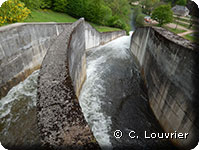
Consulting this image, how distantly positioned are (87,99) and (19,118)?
339cm

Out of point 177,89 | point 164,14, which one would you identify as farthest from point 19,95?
point 164,14

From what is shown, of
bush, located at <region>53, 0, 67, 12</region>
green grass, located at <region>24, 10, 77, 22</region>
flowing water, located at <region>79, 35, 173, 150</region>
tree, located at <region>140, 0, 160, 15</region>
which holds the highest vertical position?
tree, located at <region>140, 0, 160, 15</region>

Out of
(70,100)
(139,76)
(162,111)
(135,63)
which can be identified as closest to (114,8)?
(135,63)

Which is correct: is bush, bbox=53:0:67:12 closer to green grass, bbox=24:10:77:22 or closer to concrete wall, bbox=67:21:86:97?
green grass, bbox=24:10:77:22

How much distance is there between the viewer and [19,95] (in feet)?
23.8

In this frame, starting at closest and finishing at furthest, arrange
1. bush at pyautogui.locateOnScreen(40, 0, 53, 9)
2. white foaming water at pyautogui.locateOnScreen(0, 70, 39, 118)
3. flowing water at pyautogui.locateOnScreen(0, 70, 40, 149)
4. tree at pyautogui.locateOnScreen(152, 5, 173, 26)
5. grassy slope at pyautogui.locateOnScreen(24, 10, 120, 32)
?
flowing water at pyautogui.locateOnScreen(0, 70, 40, 149) → white foaming water at pyautogui.locateOnScreen(0, 70, 39, 118) → grassy slope at pyautogui.locateOnScreen(24, 10, 120, 32) → bush at pyautogui.locateOnScreen(40, 0, 53, 9) → tree at pyautogui.locateOnScreen(152, 5, 173, 26)

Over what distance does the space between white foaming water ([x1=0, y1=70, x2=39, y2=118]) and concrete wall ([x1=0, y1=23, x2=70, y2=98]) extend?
270 mm

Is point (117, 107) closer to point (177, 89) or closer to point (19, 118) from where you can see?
point (177, 89)

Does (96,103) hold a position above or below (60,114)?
below

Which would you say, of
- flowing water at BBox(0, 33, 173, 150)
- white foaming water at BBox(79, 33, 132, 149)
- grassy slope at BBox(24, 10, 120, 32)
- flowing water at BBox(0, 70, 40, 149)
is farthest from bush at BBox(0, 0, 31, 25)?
white foaming water at BBox(79, 33, 132, 149)

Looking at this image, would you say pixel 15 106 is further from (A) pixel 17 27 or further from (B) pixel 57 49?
(A) pixel 17 27

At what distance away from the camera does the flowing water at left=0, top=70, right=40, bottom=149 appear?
5.37 meters

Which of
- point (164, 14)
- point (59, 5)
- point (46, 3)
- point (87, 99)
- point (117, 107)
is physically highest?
point (46, 3)

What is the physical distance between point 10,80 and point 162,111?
323 inches
